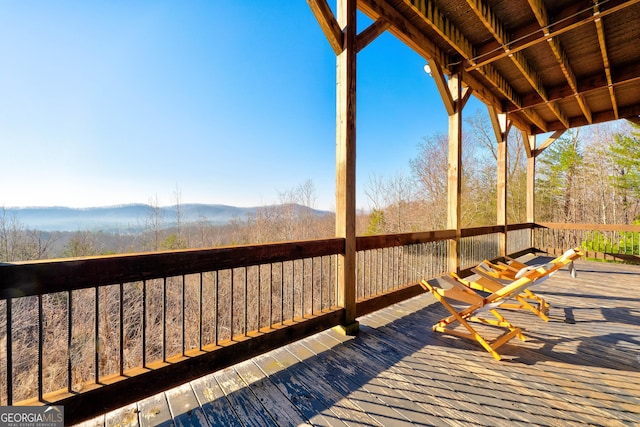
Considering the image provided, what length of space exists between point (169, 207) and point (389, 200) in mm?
11147

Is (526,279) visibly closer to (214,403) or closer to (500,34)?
(214,403)

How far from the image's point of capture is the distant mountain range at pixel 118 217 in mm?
11438

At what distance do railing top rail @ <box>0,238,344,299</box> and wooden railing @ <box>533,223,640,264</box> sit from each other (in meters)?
7.55

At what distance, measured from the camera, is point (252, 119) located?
17547 mm

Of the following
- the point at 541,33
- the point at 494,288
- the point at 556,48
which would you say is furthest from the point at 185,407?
the point at 556,48

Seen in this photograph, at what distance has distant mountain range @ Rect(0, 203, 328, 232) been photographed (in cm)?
1144

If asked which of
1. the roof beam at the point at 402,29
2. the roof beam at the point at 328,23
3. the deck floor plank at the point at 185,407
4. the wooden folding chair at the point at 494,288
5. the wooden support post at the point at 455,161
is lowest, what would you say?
the deck floor plank at the point at 185,407

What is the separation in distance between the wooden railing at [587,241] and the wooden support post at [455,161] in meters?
4.40

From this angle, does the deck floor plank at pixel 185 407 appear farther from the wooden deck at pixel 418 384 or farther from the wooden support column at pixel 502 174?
the wooden support column at pixel 502 174

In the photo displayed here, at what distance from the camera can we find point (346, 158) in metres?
2.45

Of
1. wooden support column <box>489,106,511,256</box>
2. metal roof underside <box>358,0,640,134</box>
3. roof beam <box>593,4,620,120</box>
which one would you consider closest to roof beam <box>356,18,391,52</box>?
metal roof underside <box>358,0,640,134</box>

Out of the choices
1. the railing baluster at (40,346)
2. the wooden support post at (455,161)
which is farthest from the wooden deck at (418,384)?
the wooden support post at (455,161)

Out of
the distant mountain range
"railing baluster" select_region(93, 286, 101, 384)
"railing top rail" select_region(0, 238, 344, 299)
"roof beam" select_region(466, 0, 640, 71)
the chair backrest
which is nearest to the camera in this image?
"railing top rail" select_region(0, 238, 344, 299)

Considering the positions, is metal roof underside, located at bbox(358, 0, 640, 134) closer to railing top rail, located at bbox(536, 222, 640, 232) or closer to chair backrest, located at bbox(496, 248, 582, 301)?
railing top rail, located at bbox(536, 222, 640, 232)
